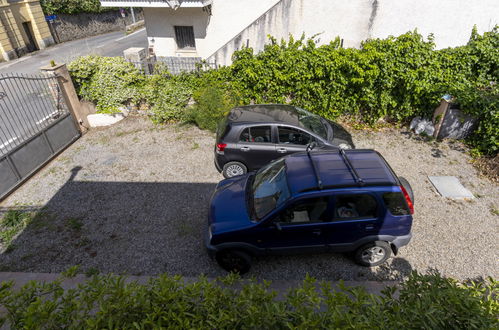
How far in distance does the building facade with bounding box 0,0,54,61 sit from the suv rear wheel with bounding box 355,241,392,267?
26632 mm

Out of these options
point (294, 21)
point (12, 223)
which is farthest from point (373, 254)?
point (294, 21)

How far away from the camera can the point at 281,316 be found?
2.71 m

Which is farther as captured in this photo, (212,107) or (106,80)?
(106,80)

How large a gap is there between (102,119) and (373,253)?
384 inches

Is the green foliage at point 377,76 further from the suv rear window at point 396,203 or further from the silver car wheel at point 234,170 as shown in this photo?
the suv rear window at point 396,203

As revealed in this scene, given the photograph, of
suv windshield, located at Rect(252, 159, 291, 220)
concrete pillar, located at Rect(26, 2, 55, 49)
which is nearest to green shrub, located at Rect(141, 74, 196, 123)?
suv windshield, located at Rect(252, 159, 291, 220)

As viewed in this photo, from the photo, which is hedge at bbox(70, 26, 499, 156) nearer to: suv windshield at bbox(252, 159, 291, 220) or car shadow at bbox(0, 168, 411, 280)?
car shadow at bbox(0, 168, 411, 280)

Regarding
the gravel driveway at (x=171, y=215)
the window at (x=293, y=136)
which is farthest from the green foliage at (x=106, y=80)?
the window at (x=293, y=136)

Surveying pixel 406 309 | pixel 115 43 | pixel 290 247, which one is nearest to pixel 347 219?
pixel 290 247

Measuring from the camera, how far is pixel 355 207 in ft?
15.4

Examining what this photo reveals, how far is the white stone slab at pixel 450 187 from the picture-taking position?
686cm

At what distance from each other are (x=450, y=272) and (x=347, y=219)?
2.36 metres

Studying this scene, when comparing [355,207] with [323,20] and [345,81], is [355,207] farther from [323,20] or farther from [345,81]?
[323,20]

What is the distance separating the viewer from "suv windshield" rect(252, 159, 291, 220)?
4.79 meters
